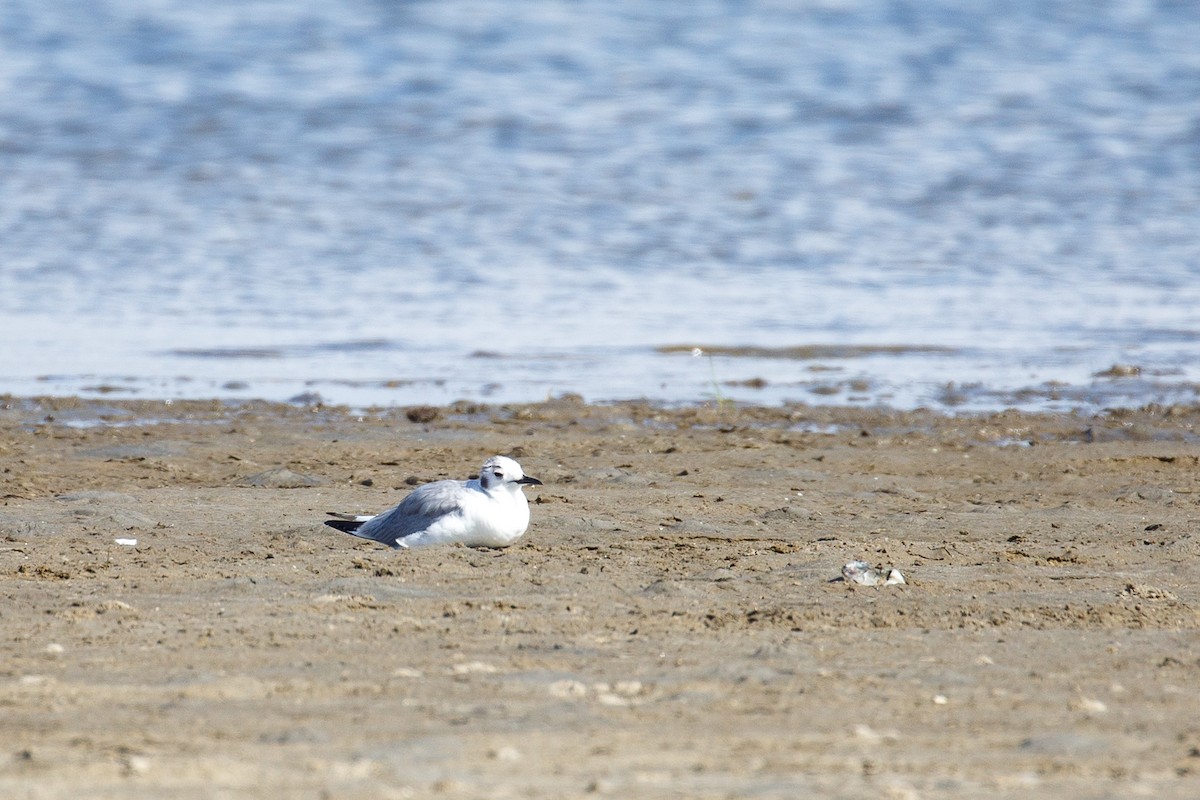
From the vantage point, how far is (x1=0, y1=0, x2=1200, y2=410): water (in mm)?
12578

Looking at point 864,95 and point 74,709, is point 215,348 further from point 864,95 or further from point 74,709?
point 864,95

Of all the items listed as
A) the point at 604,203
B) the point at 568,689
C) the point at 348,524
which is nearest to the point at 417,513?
the point at 348,524

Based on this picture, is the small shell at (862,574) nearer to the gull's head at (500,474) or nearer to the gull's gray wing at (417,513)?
the gull's head at (500,474)

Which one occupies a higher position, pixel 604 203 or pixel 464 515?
pixel 464 515

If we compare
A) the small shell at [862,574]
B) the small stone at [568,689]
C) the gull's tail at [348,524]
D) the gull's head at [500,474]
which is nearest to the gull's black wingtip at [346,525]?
the gull's tail at [348,524]

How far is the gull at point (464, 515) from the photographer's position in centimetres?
663

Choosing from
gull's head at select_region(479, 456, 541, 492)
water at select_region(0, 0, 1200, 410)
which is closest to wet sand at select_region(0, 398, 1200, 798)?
gull's head at select_region(479, 456, 541, 492)

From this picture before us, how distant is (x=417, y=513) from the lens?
22.1 feet

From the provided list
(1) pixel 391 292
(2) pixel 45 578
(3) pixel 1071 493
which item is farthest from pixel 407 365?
(2) pixel 45 578

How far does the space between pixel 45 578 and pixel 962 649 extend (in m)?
3.11

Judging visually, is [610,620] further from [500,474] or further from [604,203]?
[604,203]

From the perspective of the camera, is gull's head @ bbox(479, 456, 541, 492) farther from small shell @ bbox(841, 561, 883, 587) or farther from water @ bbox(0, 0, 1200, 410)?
water @ bbox(0, 0, 1200, 410)

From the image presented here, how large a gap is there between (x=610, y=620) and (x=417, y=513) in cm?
148

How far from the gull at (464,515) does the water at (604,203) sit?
4287 mm
